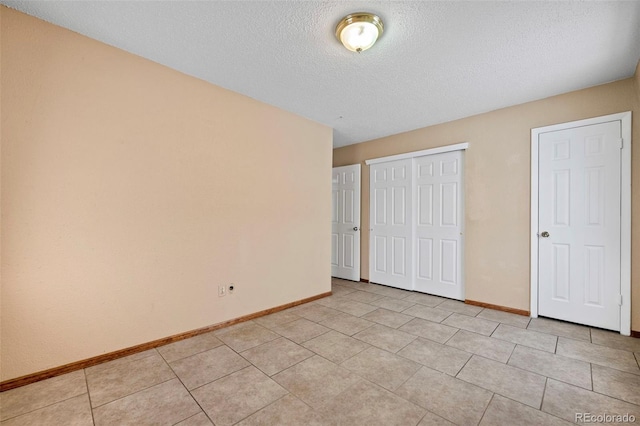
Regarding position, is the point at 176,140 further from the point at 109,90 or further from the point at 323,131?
the point at 323,131

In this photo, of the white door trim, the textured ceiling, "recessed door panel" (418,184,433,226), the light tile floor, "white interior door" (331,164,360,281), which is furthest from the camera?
"white interior door" (331,164,360,281)

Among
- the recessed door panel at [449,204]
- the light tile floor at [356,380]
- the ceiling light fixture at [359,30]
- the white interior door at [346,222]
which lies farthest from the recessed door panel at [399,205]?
the ceiling light fixture at [359,30]

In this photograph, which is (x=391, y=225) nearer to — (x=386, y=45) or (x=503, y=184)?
(x=503, y=184)

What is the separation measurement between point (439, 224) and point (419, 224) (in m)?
0.30

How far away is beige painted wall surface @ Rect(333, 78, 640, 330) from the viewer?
9.90 feet

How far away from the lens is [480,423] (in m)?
1.55

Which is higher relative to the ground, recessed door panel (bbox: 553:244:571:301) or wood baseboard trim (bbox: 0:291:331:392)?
recessed door panel (bbox: 553:244:571:301)

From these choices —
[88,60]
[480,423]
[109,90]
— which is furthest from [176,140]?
[480,423]

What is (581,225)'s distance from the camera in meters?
2.88

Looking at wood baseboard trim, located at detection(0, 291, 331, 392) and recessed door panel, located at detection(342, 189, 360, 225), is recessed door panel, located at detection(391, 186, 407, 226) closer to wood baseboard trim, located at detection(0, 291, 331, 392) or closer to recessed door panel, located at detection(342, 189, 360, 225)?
recessed door panel, located at detection(342, 189, 360, 225)

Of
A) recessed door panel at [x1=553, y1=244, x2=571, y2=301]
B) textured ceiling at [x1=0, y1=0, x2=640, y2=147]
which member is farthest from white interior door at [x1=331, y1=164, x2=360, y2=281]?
recessed door panel at [x1=553, y1=244, x2=571, y2=301]

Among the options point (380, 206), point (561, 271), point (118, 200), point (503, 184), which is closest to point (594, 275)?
point (561, 271)

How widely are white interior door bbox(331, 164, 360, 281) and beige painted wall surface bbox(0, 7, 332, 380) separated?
6.27 ft

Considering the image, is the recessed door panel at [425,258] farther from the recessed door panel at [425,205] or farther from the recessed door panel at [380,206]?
the recessed door panel at [380,206]
